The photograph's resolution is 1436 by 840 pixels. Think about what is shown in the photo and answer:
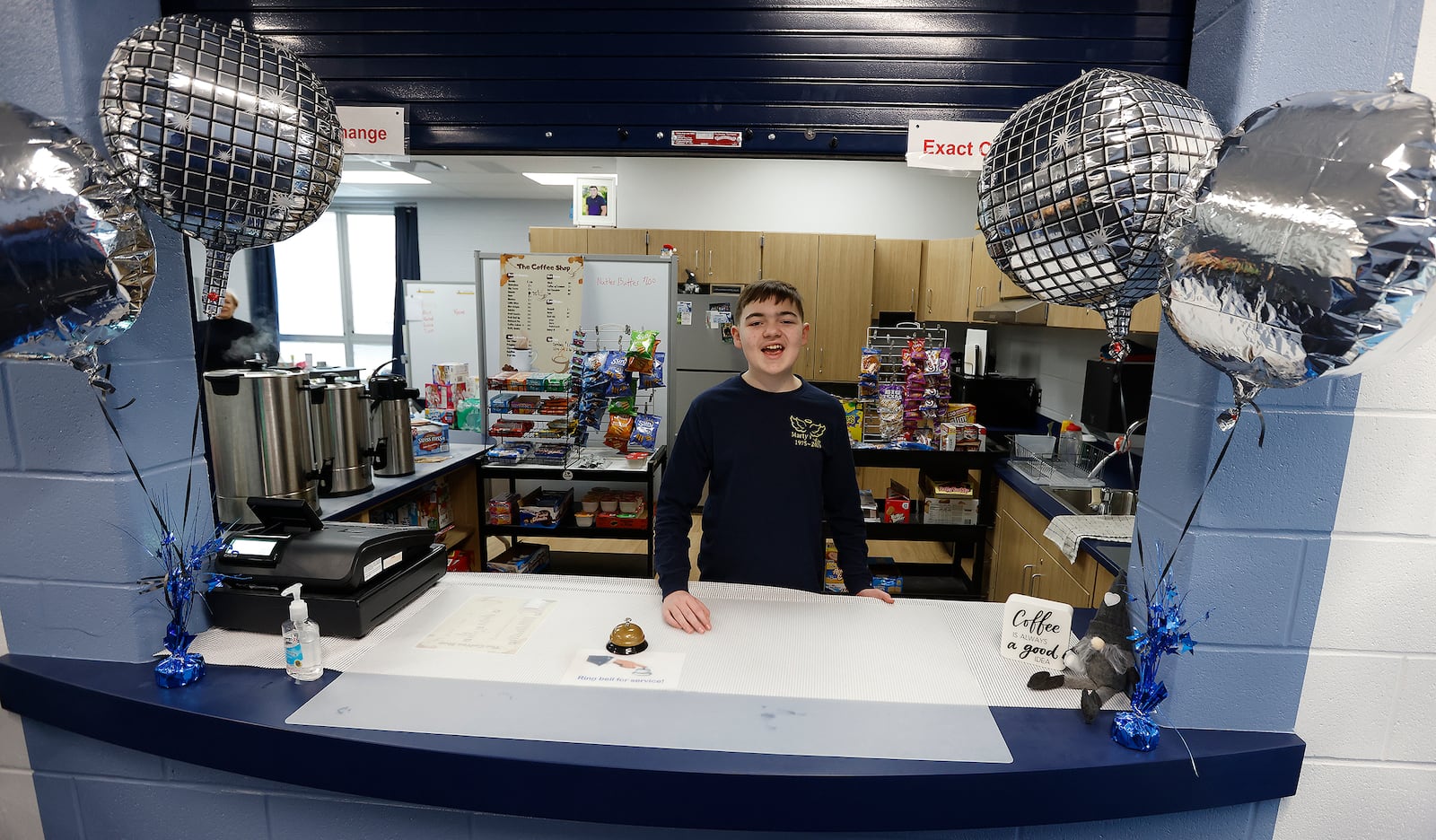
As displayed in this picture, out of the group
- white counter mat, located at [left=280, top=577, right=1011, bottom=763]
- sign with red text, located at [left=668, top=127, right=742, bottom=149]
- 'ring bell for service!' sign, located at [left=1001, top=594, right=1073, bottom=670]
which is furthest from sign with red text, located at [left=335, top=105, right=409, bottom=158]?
'ring bell for service!' sign, located at [left=1001, top=594, right=1073, bottom=670]

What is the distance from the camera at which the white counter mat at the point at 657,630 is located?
3.65ft

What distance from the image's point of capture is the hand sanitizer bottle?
1.10 meters

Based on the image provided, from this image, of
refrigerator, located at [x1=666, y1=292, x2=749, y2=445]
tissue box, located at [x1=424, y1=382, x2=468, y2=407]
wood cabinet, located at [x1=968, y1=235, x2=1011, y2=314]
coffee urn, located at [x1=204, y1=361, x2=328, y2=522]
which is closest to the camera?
coffee urn, located at [x1=204, y1=361, x2=328, y2=522]

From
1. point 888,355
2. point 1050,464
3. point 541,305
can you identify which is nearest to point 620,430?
point 541,305

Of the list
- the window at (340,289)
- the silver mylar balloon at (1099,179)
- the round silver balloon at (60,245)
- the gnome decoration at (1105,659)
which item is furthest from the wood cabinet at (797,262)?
the window at (340,289)

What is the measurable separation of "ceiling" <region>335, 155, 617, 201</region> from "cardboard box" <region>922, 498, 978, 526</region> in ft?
11.5

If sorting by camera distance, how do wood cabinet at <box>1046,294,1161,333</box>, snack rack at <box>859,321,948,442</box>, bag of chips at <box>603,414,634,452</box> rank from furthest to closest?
bag of chips at <box>603,414,634,452</box>, snack rack at <box>859,321,948,442</box>, wood cabinet at <box>1046,294,1161,333</box>

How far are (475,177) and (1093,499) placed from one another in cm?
590

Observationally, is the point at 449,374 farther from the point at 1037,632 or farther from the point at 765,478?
the point at 1037,632

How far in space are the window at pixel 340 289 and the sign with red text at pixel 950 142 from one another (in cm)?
779

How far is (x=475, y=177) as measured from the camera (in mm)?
6262

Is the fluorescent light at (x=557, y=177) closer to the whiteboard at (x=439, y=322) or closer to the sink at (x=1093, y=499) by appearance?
the whiteboard at (x=439, y=322)

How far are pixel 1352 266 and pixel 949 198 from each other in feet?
18.5

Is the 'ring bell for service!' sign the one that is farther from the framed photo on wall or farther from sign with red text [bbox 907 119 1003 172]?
the framed photo on wall
